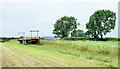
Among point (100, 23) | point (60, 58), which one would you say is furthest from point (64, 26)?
point (60, 58)

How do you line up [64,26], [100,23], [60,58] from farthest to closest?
[64,26]
[100,23]
[60,58]

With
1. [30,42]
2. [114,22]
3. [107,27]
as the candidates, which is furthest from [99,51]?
[114,22]

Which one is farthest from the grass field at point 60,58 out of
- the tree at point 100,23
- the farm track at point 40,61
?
the tree at point 100,23

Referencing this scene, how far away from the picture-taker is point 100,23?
56219 millimetres

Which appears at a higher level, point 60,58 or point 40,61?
point 40,61

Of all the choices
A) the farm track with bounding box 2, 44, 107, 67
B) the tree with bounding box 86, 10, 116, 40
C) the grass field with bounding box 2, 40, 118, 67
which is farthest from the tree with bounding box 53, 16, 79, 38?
the farm track with bounding box 2, 44, 107, 67

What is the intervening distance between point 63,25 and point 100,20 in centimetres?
2202

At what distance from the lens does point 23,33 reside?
36.9 metres

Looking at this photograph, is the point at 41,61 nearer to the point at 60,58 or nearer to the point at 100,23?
the point at 60,58

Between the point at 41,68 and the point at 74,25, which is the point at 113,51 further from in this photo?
the point at 74,25

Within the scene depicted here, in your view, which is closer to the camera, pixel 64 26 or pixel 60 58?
pixel 60 58

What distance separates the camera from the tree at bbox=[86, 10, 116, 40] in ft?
180

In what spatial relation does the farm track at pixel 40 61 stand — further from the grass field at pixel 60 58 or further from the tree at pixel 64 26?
the tree at pixel 64 26

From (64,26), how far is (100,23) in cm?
2093
